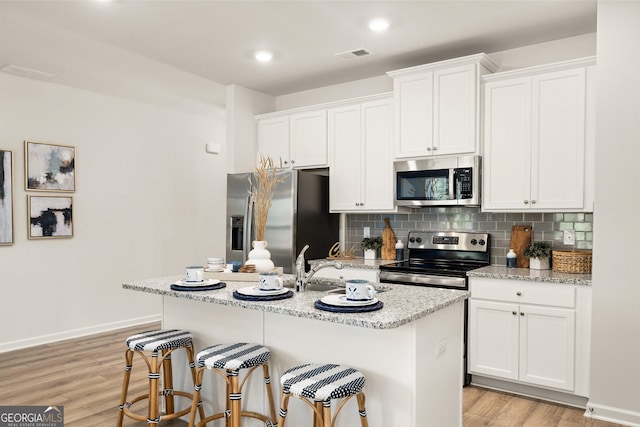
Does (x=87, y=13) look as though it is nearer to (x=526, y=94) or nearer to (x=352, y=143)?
(x=352, y=143)

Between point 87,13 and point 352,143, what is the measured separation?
234 centimetres

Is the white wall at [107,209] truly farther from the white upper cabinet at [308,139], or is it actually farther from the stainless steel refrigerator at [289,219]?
the white upper cabinet at [308,139]

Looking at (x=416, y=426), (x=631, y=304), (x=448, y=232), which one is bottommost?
(x=416, y=426)

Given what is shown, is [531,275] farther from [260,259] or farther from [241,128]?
[241,128]

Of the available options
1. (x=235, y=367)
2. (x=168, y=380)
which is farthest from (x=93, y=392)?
(x=235, y=367)

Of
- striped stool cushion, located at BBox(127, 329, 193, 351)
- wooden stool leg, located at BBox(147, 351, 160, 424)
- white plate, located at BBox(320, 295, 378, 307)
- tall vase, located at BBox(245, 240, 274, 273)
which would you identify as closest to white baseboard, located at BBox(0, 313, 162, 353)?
striped stool cushion, located at BBox(127, 329, 193, 351)

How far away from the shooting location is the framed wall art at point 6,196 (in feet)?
14.6

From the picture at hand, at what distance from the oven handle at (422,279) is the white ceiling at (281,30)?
1.82 m

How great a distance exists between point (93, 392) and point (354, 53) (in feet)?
10.8

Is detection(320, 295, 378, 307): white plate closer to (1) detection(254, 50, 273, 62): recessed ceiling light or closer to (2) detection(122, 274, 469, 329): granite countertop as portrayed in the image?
(2) detection(122, 274, 469, 329): granite countertop

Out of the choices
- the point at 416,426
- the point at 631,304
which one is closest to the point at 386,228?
the point at 631,304

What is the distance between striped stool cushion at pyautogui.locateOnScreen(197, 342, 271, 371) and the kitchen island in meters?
0.14

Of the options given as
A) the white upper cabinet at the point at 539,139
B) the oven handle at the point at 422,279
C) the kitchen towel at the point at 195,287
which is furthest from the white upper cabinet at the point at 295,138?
the kitchen towel at the point at 195,287

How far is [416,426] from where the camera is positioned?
2064mm
